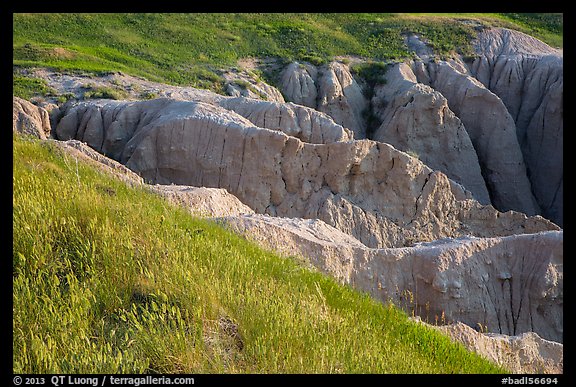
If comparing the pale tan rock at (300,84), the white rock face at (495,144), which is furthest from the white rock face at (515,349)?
the pale tan rock at (300,84)

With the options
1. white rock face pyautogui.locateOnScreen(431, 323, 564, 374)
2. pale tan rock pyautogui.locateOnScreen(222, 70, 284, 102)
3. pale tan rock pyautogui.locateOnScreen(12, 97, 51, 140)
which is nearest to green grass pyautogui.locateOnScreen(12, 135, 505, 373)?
white rock face pyautogui.locateOnScreen(431, 323, 564, 374)

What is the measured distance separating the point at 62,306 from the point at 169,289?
76cm

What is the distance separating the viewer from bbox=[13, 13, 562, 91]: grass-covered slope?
35656 millimetres

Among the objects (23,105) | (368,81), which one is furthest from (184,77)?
(23,105)

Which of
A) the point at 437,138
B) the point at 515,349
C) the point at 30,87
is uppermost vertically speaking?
the point at 515,349

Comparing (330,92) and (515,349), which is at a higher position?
(515,349)

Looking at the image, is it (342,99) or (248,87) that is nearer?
(248,87)

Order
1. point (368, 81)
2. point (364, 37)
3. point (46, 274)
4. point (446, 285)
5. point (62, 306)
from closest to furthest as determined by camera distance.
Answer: point (62, 306) < point (46, 274) < point (446, 285) < point (368, 81) < point (364, 37)

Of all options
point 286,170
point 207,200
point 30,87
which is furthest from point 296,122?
point 30,87

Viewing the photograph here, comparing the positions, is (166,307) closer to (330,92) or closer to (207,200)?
(207,200)

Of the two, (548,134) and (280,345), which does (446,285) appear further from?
(548,134)

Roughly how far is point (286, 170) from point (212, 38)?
26.9 m

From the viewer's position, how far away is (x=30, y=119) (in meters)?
20.7

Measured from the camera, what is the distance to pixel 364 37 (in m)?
46.8
